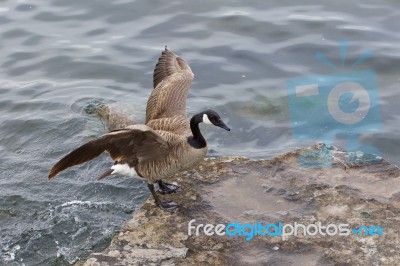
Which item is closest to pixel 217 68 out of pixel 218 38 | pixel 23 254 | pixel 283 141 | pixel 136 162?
pixel 218 38

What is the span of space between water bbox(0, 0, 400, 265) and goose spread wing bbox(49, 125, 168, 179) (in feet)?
2.88

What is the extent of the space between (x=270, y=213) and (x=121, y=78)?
5313 millimetres

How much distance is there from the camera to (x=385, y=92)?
32.7ft

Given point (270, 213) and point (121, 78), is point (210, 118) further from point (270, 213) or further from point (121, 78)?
point (121, 78)

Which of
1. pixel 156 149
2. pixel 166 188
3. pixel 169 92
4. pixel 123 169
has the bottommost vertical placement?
pixel 166 188

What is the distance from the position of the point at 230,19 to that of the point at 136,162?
610cm

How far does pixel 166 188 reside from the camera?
6.99 meters

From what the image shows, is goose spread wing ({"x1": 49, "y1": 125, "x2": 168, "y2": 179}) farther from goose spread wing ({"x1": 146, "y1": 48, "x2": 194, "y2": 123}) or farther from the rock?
goose spread wing ({"x1": 146, "y1": 48, "x2": 194, "y2": 123})

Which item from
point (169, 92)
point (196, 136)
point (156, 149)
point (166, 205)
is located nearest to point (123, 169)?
point (156, 149)

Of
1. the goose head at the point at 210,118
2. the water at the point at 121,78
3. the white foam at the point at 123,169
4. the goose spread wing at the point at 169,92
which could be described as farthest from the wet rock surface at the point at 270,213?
the water at the point at 121,78

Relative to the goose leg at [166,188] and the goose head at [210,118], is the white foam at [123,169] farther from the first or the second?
the goose head at [210,118]

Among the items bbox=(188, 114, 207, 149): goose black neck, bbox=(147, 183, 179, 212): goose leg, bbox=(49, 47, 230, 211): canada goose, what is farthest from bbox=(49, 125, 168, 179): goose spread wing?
bbox=(147, 183, 179, 212): goose leg

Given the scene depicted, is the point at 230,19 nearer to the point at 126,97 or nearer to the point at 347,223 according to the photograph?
the point at 126,97

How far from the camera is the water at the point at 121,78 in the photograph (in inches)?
293
